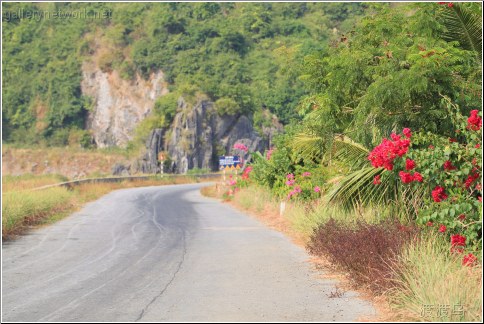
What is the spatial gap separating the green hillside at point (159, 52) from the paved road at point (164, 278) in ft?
224

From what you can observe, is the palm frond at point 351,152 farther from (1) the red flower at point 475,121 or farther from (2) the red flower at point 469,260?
(2) the red flower at point 469,260

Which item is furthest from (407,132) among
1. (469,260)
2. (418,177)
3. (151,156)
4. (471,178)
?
(151,156)

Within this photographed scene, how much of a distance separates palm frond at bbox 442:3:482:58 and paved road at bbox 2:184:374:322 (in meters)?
5.19

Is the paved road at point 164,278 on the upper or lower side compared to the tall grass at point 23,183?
lower

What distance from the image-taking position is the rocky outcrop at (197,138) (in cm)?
8119

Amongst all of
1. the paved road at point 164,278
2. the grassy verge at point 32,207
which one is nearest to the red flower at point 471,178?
the paved road at point 164,278

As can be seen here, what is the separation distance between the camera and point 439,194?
9.62 m

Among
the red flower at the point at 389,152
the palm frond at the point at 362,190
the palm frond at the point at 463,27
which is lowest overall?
the palm frond at the point at 362,190

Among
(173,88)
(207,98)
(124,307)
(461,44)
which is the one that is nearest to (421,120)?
(461,44)

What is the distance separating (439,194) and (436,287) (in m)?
2.13

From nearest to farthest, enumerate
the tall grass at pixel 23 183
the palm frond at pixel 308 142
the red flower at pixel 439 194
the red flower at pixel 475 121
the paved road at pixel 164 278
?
the paved road at pixel 164 278 → the red flower at pixel 475 121 → the red flower at pixel 439 194 → the palm frond at pixel 308 142 → the tall grass at pixel 23 183

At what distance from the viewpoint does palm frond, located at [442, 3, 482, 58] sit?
12.5 metres

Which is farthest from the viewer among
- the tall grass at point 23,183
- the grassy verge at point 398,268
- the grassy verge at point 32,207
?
the tall grass at point 23,183

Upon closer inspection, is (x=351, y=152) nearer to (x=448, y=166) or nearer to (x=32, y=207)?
(x=448, y=166)
